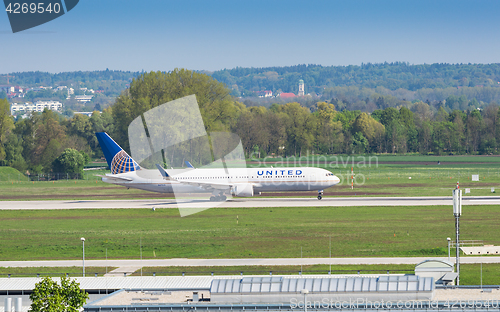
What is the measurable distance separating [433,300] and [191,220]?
133 feet

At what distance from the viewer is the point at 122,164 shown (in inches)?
3054

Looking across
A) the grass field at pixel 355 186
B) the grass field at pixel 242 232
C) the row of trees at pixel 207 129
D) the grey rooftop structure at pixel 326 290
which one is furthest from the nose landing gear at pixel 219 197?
the row of trees at pixel 207 129

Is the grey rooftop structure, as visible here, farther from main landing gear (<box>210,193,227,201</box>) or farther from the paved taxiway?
main landing gear (<box>210,193,227,201</box>)

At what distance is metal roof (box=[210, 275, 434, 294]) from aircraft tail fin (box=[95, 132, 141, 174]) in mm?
55080

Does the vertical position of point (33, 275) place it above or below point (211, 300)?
below

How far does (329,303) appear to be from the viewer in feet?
76.4

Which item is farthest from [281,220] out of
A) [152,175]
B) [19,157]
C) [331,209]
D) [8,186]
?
[19,157]

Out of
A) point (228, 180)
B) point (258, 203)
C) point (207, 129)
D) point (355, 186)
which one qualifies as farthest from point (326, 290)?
point (207, 129)

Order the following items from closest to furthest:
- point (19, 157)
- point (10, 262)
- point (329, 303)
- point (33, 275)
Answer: point (329, 303), point (33, 275), point (10, 262), point (19, 157)

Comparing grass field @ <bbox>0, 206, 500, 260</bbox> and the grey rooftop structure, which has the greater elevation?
the grey rooftop structure

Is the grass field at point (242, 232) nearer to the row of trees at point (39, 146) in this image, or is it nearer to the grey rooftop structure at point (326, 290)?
the grey rooftop structure at point (326, 290)

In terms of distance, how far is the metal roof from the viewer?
23.7 metres

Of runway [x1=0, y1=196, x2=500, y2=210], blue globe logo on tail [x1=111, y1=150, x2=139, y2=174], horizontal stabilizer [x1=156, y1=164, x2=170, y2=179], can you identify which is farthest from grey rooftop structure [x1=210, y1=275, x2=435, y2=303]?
blue globe logo on tail [x1=111, y1=150, x2=139, y2=174]

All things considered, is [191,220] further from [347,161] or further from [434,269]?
[347,161]
